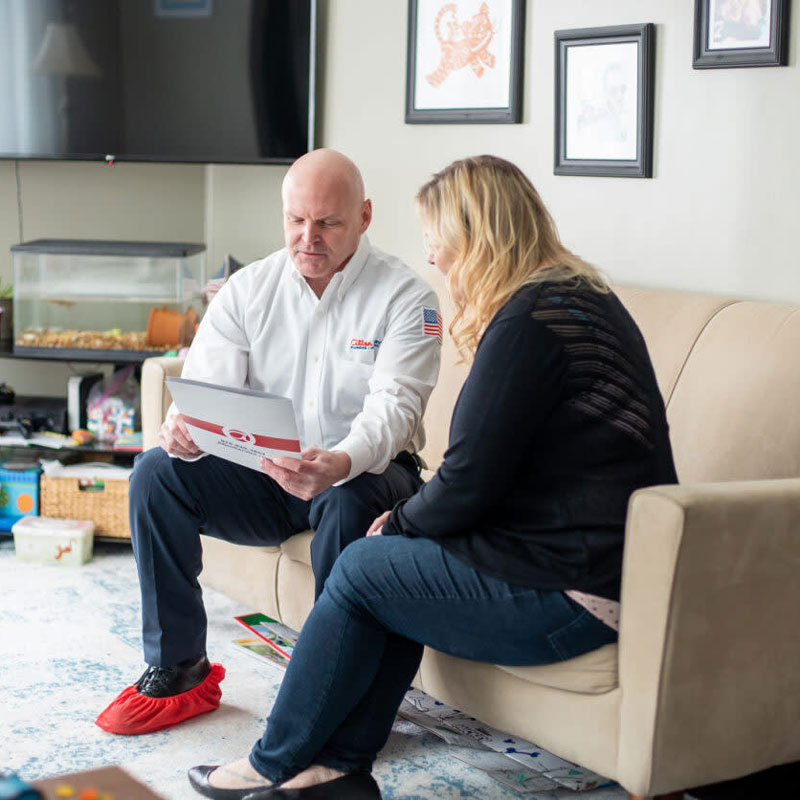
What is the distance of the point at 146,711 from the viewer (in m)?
2.13

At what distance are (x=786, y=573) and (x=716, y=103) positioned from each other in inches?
45.9

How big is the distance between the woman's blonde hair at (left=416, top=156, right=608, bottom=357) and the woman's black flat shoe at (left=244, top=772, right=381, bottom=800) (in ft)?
2.39

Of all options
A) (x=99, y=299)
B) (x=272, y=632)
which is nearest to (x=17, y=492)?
(x=99, y=299)

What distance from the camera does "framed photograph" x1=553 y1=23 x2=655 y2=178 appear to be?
258cm

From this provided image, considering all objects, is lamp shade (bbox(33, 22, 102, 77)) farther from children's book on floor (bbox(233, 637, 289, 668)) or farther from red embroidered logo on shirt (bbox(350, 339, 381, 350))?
children's book on floor (bbox(233, 637, 289, 668))

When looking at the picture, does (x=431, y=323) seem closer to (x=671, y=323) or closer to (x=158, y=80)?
(x=671, y=323)

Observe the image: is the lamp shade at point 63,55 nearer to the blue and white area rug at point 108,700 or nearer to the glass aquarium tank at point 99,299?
the glass aquarium tank at point 99,299

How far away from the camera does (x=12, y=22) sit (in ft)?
11.2

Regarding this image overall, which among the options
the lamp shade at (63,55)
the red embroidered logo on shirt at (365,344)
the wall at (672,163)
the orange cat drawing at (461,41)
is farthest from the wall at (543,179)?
the red embroidered logo on shirt at (365,344)

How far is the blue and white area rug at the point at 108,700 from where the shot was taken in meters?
1.97

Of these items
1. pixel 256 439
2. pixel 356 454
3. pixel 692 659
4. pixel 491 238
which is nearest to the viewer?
pixel 692 659

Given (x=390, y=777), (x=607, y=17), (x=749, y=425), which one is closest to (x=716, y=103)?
(x=607, y=17)

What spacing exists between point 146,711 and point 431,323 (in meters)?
0.92

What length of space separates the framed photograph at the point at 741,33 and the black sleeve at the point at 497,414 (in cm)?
105
